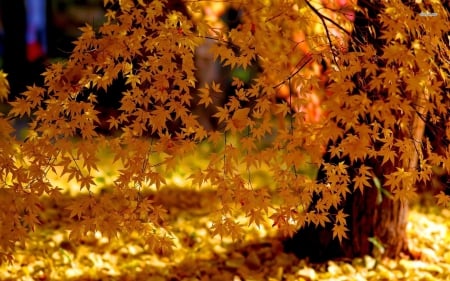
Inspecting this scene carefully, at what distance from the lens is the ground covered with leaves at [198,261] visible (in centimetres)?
395

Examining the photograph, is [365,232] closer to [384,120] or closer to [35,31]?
[384,120]

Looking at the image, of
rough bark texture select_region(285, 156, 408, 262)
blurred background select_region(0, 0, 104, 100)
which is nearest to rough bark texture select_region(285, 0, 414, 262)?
rough bark texture select_region(285, 156, 408, 262)

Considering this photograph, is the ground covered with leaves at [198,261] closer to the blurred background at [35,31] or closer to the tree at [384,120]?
the tree at [384,120]

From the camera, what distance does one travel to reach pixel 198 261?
13.9 feet

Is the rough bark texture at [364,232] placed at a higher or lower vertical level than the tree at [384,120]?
lower

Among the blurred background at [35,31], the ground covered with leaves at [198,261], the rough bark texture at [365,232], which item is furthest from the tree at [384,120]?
the blurred background at [35,31]

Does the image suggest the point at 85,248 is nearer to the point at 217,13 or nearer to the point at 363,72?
the point at 363,72

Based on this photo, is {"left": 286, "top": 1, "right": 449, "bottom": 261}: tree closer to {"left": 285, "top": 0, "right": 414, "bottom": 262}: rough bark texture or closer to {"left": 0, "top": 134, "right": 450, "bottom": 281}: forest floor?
{"left": 285, "top": 0, "right": 414, "bottom": 262}: rough bark texture

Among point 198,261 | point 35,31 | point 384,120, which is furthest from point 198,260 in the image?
point 35,31

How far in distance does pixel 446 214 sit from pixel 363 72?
9.32 ft

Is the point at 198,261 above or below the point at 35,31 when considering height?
below

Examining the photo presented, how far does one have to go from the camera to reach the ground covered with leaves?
3.95m

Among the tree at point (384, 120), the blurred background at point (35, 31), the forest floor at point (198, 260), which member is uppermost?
the blurred background at point (35, 31)

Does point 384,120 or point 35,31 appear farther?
point 35,31
